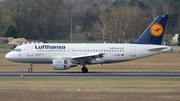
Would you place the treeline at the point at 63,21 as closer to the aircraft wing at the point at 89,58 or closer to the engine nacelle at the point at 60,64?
the aircraft wing at the point at 89,58

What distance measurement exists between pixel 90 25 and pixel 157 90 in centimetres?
10459

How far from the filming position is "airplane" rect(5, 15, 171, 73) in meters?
47.6

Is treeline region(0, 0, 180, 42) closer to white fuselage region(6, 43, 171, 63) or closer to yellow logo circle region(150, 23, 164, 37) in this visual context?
yellow logo circle region(150, 23, 164, 37)

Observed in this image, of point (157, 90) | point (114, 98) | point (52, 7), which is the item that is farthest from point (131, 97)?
point (52, 7)

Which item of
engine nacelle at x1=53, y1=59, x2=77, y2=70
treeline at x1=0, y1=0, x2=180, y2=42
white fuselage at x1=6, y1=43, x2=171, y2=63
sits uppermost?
treeline at x1=0, y1=0, x2=180, y2=42

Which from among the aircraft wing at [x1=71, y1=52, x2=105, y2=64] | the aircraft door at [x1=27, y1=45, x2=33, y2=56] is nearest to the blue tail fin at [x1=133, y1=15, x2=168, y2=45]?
the aircraft wing at [x1=71, y1=52, x2=105, y2=64]

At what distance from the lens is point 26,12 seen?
122 metres

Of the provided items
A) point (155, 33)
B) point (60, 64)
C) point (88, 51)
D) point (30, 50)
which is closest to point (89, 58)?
point (88, 51)

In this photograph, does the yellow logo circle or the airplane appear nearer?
the airplane

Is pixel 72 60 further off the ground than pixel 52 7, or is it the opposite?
pixel 52 7

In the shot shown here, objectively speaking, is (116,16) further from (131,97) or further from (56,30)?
(131,97)

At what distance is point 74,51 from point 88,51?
4.46 feet

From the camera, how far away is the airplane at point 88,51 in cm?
4756

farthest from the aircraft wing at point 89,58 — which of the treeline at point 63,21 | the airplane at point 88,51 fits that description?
the treeline at point 63,21
